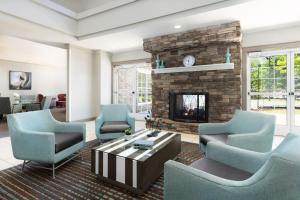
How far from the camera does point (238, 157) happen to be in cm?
179

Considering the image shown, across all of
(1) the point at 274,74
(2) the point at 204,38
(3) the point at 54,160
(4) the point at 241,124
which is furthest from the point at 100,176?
(1) the point at 274,74

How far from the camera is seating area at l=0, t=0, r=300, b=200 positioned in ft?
5.74

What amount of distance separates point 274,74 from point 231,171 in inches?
157

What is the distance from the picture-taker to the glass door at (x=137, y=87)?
6789 mm

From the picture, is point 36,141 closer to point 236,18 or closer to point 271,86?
point 236,18

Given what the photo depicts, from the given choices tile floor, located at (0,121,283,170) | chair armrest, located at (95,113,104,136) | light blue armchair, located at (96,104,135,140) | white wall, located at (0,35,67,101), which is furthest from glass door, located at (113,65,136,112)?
chair armrest, located at (95,113,104,136)

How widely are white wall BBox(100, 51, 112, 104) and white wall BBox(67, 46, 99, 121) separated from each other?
23cm

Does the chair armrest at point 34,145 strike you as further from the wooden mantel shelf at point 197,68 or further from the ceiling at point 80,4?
the ceiling at point 80,4

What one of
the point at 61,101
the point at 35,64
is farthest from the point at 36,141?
the point at 35,64

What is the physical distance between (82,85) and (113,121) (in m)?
2.93

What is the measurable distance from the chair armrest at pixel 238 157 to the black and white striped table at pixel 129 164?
63cm

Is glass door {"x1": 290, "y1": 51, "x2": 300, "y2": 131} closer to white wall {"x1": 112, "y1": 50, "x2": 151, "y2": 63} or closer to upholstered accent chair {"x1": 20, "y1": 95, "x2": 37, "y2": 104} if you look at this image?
white wall {"x1": 112, "y1": 50, "x2": 151, "y2": 63}

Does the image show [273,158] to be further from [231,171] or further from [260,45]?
[260,45]

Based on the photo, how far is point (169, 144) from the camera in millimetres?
2652
